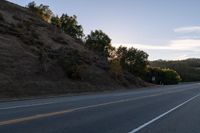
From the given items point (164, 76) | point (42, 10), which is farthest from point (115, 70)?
point (164, 76)

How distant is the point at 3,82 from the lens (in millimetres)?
40656

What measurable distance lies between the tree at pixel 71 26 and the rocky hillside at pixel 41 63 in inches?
1137

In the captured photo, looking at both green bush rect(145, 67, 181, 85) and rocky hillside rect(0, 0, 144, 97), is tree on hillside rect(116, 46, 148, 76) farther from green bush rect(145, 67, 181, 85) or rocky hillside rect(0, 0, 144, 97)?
rocky hillside rect(0, 0, 144, 97)

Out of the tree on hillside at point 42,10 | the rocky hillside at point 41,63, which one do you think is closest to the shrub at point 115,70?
the rocky hillside at point 41,63

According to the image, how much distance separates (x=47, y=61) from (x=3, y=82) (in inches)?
606

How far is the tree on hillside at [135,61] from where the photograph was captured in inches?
4418

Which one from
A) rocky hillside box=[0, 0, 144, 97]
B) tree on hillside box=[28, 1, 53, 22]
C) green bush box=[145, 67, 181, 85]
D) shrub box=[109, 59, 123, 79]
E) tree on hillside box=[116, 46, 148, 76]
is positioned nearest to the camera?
rocky hillside box=[0, 0, 144, 97]

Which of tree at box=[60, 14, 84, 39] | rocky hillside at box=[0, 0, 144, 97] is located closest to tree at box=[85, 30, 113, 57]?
tree at box=[60, 14, 84, 39]

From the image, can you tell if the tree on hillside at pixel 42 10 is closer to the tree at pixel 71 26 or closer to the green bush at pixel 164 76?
the tree at pixel 71 26

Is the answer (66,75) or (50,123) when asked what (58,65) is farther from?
(50,123)

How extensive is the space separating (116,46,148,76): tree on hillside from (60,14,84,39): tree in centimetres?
1194

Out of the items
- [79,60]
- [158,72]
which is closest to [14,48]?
[79,60]

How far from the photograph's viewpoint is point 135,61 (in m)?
113

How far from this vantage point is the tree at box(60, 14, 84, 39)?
113231 mm
